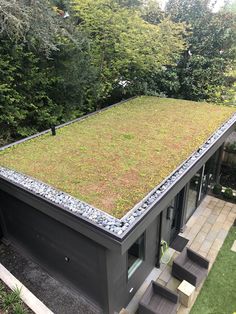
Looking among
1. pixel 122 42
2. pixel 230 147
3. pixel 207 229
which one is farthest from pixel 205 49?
pixel 207 229

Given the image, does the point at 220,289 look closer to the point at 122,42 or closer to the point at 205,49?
the point at 122,42

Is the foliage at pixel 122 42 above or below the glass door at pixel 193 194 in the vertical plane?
above

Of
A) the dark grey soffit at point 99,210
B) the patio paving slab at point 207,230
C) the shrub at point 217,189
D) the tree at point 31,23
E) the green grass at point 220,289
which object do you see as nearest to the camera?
the dark grey soffit at point 99,210

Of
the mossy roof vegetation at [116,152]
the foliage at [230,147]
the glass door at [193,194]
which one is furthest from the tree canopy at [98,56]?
the glass door at [193,194]

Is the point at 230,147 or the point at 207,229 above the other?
the point at 230,147

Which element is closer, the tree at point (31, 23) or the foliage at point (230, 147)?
the tree at point (31, 23)

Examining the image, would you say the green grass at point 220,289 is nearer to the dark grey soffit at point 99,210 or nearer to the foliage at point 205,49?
the dark grey soffit at point 99,210

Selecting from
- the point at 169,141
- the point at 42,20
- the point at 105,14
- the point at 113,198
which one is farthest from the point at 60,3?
the point at 113,198

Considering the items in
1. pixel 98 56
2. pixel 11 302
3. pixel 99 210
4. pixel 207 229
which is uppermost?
pixel 98 56
